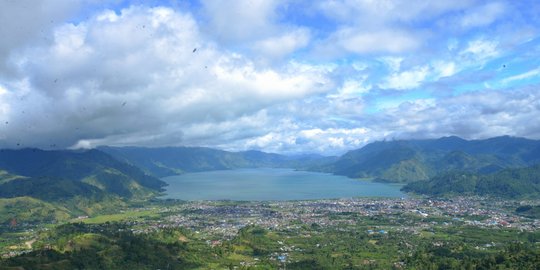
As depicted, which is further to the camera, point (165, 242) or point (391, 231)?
point (391, 231)

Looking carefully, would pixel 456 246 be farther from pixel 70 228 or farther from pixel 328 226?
pixel 70 228

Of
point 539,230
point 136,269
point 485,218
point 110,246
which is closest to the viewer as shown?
point 136,269

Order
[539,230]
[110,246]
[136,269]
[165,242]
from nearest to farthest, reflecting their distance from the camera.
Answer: [136,269], [110,246], [165,242], [539,230]

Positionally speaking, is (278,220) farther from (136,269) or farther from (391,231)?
(136,269)

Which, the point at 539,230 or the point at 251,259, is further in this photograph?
the point at 539,230

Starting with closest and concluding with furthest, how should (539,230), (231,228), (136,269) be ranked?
(136,269)
(539,230)
(231,228)

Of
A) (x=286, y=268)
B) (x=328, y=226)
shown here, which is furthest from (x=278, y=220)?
(x=286, y=268)

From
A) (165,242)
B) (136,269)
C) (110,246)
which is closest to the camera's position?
(136,269)

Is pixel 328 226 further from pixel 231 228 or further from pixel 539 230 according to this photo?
pixel 539 230

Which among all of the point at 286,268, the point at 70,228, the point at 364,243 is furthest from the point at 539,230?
the point at 70,228
